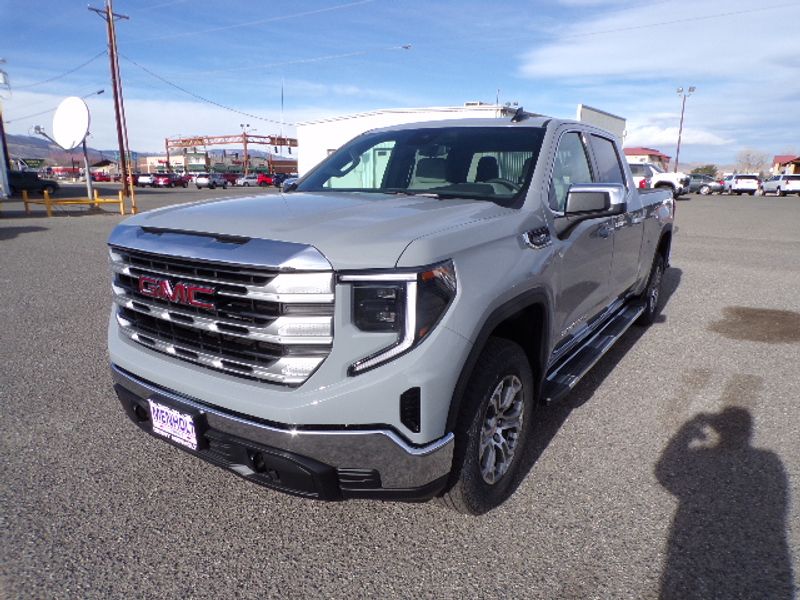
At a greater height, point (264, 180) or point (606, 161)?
point (606, 161)

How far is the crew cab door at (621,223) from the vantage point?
399 centimetres

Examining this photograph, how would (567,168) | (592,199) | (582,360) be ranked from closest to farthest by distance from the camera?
(592,199) < (567,168) < (582,360)

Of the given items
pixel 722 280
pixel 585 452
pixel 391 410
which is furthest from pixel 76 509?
pixel 722 280

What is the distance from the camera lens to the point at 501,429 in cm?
261

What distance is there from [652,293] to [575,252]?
118 inches

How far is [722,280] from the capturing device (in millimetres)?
8414

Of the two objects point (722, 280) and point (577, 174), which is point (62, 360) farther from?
point (722, 280)

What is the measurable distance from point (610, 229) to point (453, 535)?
7.68 feet

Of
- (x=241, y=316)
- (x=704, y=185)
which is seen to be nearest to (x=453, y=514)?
(x=241, y=316)

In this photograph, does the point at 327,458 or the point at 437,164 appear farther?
the point at 437,164

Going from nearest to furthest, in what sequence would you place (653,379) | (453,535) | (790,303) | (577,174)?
(453,535) → (577,174) → (653,379) → (790,303)

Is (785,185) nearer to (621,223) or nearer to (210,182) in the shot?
(621,223)

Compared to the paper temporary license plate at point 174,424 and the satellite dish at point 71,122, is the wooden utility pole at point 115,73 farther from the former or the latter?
the paper temporary license plate at point 174,424

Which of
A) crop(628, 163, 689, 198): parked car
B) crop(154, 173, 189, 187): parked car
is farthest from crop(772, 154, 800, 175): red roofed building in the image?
crop(154, 173, 189, 187): parked car
